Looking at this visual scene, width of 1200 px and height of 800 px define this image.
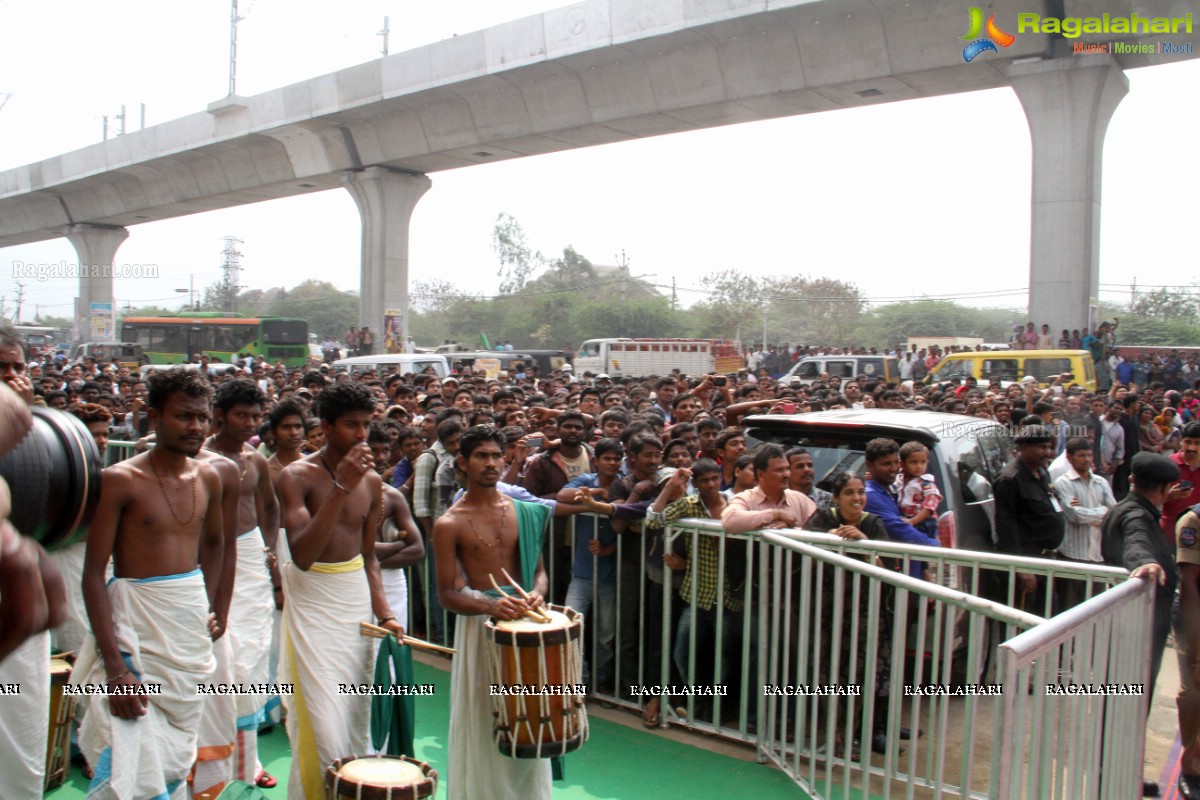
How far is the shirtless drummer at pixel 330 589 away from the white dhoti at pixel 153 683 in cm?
40

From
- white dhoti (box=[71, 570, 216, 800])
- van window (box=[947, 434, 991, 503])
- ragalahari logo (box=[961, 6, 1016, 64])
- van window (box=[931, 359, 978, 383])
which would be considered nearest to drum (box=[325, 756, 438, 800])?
white dhoti (box=[71, 570, 216, 800])

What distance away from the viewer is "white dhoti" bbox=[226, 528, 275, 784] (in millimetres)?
4363

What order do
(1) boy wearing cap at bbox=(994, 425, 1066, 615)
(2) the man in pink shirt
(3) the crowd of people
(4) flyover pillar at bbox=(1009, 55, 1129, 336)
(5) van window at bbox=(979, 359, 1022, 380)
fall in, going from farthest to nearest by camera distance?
(5) van window at bbox=(979, 359, 1022, 380), (4) flyover pillar at bbox=(1009, 55, 1129, 336), (1) boy wearing cap at bbox=(994, 425, 1066, 615), (2) the man in pink shirt, (3) the crowd of people

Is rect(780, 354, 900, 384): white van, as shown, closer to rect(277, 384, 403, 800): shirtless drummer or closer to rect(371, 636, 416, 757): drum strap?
rect(277, 384, 403, 800): shirtless drummer

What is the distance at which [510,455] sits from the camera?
6445mm

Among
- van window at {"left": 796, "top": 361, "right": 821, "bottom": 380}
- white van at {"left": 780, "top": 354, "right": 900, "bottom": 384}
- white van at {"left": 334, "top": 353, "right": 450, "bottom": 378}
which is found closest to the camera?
white van at {"left": 334, "top": 353, "right": 450, "bottom": 378}

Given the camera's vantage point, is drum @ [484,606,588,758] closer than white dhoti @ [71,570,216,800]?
No

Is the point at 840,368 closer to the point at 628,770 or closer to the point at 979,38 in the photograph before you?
the point at 979,38

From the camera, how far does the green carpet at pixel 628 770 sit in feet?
15.0

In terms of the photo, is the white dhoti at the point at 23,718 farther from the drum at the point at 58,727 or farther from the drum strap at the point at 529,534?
the drum strap at the point at 529,534

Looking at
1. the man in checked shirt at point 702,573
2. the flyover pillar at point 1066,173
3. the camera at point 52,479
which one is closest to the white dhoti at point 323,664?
the camera at point 52,479

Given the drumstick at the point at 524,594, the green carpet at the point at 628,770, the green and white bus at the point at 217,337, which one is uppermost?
the green and white bus at the point at 217,337

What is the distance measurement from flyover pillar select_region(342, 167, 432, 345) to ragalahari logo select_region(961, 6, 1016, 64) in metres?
16.7

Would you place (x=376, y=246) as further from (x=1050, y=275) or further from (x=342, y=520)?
(x=342, y=520)
